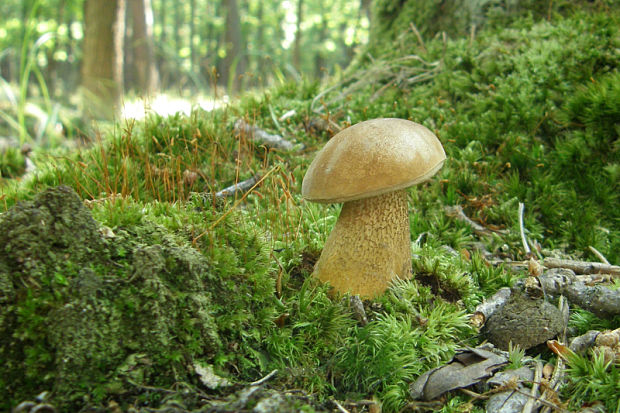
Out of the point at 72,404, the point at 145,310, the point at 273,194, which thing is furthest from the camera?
the point at 273,194

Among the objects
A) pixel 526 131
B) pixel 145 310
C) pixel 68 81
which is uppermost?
pixel 526 131

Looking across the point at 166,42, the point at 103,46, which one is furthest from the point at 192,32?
the point at 103,46

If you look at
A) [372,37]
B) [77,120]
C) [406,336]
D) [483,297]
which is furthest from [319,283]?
[77,120]

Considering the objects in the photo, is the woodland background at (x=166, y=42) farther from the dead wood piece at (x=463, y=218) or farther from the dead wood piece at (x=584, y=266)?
the dead wood piece at (x=584, y=266)

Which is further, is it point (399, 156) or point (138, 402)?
point (399, 156)

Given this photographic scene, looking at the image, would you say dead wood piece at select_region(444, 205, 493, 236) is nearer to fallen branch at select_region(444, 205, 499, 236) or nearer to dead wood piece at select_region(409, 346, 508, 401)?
fallen branch at select_region(444, 205, 499, 236)

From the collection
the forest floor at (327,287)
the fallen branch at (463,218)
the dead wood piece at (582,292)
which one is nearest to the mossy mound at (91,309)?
the forest floor at (327,287)

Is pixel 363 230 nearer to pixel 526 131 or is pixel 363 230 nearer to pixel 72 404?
pixel 72 404

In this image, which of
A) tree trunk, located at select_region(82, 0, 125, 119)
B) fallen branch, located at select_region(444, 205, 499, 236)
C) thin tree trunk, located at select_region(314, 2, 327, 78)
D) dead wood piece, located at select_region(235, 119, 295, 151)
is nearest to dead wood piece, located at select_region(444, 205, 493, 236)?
fallen branch, located at select_region(444, 205, 499, 236)
